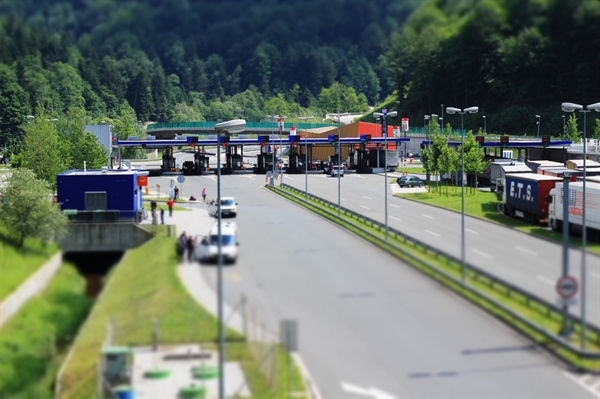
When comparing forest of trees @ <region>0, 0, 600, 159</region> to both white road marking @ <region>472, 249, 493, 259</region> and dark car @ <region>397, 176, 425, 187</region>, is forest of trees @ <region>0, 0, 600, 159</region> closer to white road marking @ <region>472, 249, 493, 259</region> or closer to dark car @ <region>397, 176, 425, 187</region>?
dark car @ <region>397, 176, 425, 187</region>

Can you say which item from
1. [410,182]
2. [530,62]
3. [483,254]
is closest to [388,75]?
[530,62]

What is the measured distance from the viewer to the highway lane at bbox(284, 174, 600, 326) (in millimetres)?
39125

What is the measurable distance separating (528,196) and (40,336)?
3504 cm

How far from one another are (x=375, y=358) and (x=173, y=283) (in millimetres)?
11593

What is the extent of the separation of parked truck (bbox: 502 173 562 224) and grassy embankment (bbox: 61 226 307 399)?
26.4 meters

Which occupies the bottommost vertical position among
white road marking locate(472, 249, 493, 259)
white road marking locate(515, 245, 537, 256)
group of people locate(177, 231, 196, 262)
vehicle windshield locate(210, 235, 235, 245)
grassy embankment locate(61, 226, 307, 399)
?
grassy embankment locate(61, 226, 307, 399)

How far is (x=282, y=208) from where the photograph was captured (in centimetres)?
7144

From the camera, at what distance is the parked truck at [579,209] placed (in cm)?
5209

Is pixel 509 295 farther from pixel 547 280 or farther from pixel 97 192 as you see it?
pixel 97 192

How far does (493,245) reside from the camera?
50188mm

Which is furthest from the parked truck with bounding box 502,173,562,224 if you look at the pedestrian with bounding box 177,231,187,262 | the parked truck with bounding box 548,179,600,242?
the pedestrian with bounding box 177,231,187,262

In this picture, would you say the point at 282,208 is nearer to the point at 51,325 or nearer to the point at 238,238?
the point at 238,238

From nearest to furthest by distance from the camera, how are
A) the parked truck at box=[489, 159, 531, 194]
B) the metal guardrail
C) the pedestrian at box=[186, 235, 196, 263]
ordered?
1. the metal guardrail
2. the pedestrian at box=[186, 235, 196, 263]
3. the parked truck at box=[489, 159, 531, 194]

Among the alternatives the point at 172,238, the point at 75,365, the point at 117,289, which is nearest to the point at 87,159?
the point at 172,238
